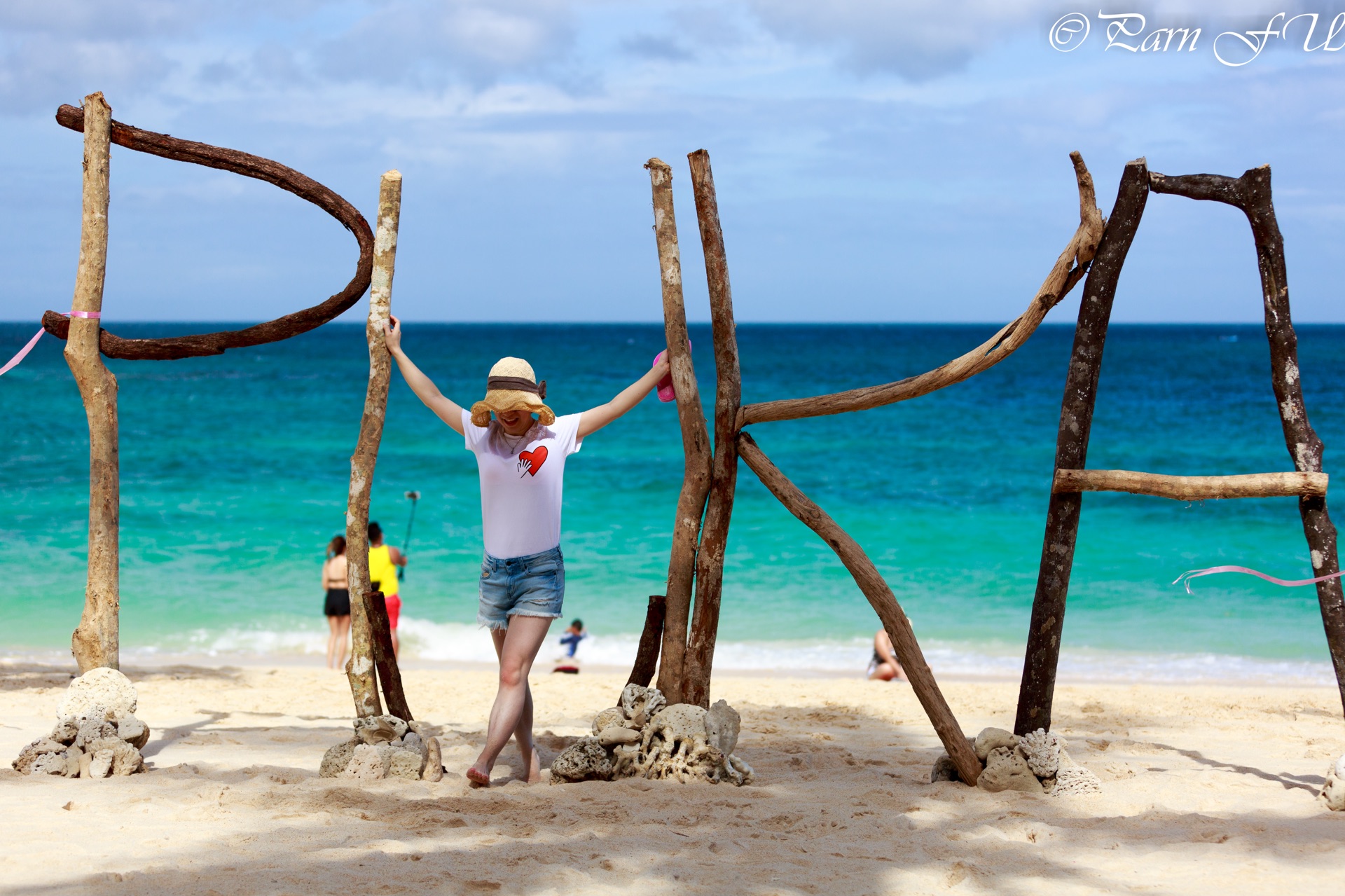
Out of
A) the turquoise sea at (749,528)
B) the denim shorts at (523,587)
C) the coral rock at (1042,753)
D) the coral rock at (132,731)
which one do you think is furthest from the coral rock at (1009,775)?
the turquoise sea at (749,528)

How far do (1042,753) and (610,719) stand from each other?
71.1 inches

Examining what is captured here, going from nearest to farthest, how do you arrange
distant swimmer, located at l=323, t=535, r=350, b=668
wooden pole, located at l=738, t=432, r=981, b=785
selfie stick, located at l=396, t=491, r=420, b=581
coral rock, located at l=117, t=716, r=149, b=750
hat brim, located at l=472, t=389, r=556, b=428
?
hat brim, located at l=472, t=389, r=556, b=428 < wooden pole, located at l=738, t=432, r=981, b=785 < coral rock, located at l=117, t=716, r=149, b=750 < selfie stick, located at l=396, t=491, r=420, b=581 < distant swimmer, located at l=323, t=535, r=350, b=668

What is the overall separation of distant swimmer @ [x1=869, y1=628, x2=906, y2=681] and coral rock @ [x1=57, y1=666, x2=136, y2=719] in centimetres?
557

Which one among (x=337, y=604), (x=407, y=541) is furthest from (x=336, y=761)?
(x=407, y=541)

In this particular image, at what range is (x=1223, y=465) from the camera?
73.5 ft

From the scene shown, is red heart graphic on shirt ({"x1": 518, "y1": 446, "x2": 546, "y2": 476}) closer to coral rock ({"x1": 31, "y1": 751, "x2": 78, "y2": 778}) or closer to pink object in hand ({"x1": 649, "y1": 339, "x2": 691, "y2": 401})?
pink object in hand ({"x1": 649, "y1": 339, "x2": 691, "y2": 401})

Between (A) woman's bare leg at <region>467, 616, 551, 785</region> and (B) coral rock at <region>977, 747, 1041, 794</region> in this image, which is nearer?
(A) woman's bare leg at <region>467, 616, 551, 785</region>

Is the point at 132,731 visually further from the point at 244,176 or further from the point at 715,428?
the point at 715,428

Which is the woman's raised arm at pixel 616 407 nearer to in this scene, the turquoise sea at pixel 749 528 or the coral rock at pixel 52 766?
the coral rock at pixel 52 766

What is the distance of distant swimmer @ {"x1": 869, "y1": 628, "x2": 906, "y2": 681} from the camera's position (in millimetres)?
8672

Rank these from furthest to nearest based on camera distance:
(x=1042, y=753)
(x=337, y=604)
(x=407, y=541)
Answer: (x=407, y=541), (x=337, y=604), (x=1042, y=753)

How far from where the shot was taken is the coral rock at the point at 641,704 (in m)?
4.56

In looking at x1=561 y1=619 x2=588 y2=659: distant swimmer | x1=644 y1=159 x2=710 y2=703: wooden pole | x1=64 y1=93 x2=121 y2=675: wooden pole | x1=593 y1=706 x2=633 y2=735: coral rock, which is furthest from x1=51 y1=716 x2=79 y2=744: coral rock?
x1=561 y1=619 x2=588 y2=659: distant swimmer

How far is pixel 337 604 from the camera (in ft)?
31.0
